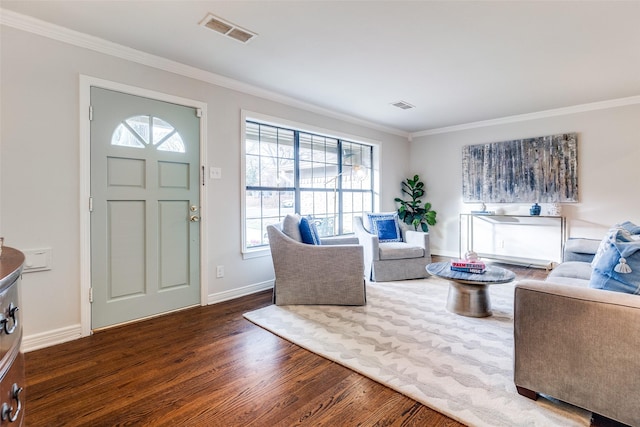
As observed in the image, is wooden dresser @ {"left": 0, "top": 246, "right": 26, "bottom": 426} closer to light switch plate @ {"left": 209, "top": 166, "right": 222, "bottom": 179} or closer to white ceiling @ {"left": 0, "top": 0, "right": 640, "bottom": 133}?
white ceiling @ {"left": 0, "top": 0, "right": 640, "bottom": 133}

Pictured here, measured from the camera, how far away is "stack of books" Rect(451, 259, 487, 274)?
8.98 ft

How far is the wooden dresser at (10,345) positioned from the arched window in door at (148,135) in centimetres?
184

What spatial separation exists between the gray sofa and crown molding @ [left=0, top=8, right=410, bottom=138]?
3071mm

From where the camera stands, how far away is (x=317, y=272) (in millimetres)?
3002

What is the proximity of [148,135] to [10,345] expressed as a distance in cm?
221

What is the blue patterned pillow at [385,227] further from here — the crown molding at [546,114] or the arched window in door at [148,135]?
the arched window in door at [148,135]

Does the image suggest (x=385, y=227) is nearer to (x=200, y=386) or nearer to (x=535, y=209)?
(x=535, y=209)

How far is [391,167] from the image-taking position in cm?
562

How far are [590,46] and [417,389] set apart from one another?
118 inches

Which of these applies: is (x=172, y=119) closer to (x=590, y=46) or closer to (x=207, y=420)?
(x=207, y=420)

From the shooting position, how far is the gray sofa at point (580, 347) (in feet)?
4.32

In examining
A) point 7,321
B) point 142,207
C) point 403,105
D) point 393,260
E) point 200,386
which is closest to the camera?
point 7,321

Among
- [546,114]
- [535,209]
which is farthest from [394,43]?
[535,209]

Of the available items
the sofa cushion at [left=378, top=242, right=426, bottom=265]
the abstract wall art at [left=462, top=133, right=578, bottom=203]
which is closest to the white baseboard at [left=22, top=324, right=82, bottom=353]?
the sofa cushion at [left=378, top=242, right=426, bottom=265]
